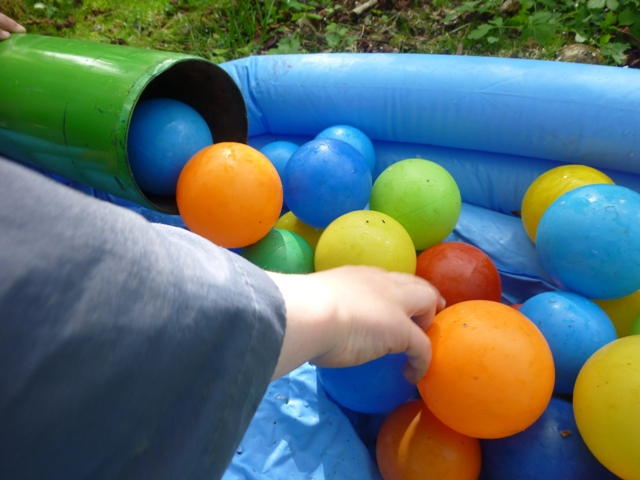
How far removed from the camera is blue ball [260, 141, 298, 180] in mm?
1810

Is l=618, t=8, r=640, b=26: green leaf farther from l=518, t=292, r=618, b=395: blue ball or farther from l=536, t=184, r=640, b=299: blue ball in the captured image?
l=518, t=292, r=618, b=395: blue ball

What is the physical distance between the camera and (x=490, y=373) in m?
0.93

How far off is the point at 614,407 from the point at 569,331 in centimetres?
27

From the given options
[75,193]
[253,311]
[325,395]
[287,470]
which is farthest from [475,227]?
[75,193]

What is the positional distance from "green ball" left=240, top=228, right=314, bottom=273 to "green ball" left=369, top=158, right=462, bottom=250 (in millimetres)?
297

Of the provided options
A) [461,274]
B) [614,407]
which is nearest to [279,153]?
[461,274]

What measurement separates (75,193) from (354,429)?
1122 millimetres

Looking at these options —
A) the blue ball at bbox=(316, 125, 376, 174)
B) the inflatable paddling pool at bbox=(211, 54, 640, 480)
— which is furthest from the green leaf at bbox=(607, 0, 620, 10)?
the blue ball at bbox=(316, 125, 376, 174)

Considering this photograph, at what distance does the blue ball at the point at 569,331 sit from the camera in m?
1.14

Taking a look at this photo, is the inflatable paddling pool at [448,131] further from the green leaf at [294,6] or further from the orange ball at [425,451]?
the green leaf at [294,6]

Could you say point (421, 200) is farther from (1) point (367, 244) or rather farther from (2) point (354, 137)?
(2) point (354, 137)

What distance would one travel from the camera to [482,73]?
166 cm

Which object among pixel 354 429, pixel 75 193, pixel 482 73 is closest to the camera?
pixel 75 193

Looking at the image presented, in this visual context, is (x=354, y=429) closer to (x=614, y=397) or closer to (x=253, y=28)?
(x=614, y=397)
